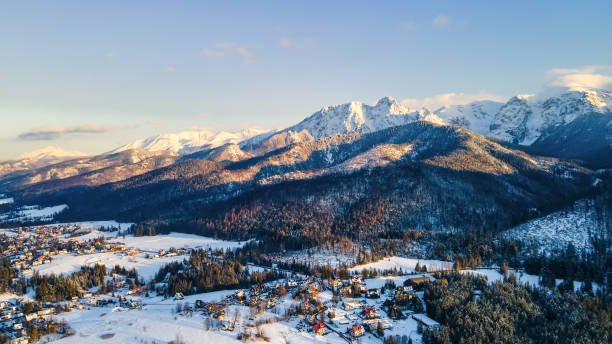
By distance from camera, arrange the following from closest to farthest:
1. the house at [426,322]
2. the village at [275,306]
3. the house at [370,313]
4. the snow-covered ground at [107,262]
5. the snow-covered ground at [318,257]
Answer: the house at [426,322] → the village at [275,306] → the house at [370,313] → the snow-covered ground at [318,257] → the snow-covered ground at [107,262]

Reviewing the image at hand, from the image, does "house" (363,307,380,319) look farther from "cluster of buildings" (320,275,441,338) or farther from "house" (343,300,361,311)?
"house" (343,300,361,311)

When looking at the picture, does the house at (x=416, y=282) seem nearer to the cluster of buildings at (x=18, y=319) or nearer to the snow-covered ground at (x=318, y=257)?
the snow-covered ground at (x=318, y=257)

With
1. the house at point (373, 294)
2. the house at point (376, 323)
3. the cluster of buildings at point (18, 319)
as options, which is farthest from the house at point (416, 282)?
the cluster of buildings at point (18, 319)

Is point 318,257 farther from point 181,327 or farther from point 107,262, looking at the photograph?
point 107,262

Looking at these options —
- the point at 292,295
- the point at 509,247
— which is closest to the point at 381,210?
the point at 509,247

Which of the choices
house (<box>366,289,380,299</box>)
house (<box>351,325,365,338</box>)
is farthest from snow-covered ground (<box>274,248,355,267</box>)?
house (<box>351,325,365,338</box>)

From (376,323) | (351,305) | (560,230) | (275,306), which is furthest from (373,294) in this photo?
(560,230)
